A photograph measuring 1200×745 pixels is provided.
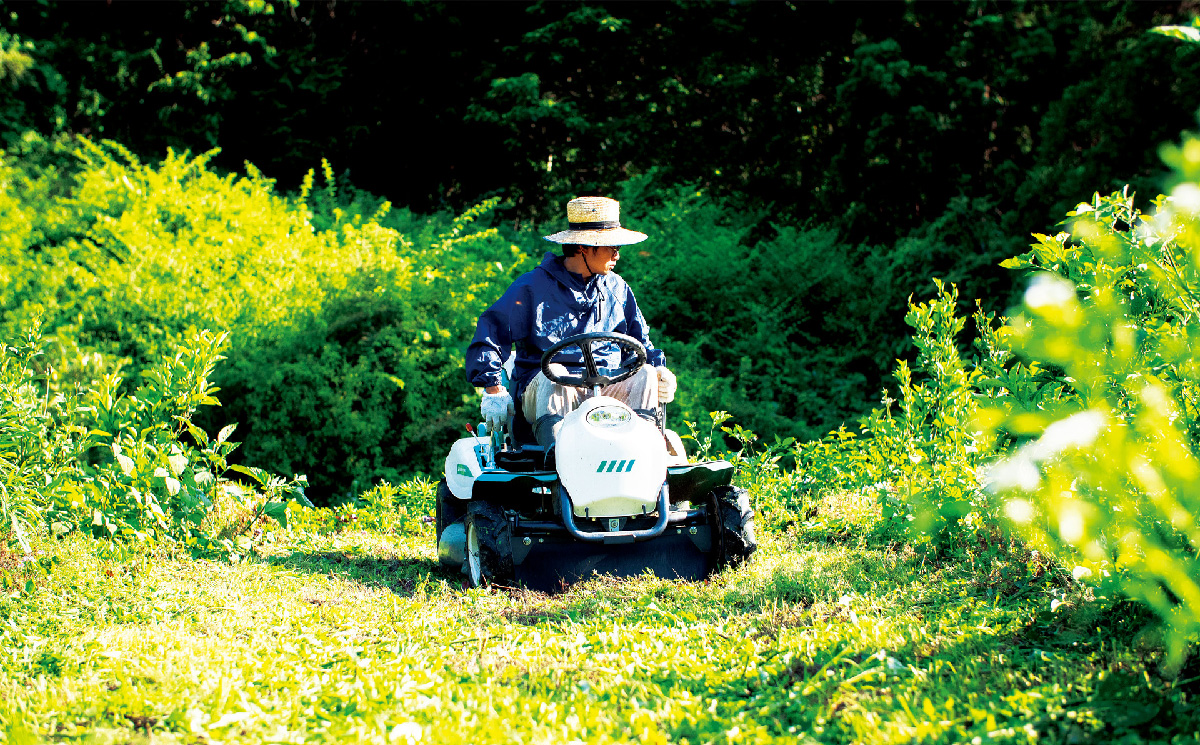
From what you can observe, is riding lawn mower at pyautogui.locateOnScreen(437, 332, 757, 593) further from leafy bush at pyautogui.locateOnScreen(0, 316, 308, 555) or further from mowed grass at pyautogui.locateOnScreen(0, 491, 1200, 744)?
leafy bush at pyautogui.locateOnScreen(0, 316, 308, 555)

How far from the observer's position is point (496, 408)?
509cm

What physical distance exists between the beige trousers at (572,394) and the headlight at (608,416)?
0.52 meters

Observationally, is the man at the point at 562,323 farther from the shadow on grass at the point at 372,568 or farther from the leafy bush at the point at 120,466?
the leafy bush at the point at 120,466

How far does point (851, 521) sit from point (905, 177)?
21.0 ft

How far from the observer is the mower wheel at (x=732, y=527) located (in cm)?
484

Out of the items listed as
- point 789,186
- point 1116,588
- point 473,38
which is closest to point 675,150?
point 789,186

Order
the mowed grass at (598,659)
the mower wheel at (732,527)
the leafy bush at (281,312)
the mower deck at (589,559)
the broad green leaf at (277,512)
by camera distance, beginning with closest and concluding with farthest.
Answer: the mowed grass at (598,659) → the mower deck at (589,559) → the mower wheel at (732,527) → the broad green leaf at (277,512) → the leafy bush at (281,312)

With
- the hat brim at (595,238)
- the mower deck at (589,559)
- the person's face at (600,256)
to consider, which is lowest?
the mower deck at (589,559)

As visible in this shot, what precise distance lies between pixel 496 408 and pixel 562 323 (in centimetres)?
56

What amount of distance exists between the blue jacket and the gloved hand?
0.29 ft

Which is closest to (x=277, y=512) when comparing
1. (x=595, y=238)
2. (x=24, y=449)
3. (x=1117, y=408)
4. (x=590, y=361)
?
(x=24, y=449)

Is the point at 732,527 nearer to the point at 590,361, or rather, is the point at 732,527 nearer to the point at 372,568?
the point at 590,361

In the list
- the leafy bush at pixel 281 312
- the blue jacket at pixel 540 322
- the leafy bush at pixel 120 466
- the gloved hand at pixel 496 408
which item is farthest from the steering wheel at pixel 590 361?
the leafy bush at pixel 281 312

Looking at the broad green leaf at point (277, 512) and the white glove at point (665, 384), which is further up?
the white glove at point (665, 384)
